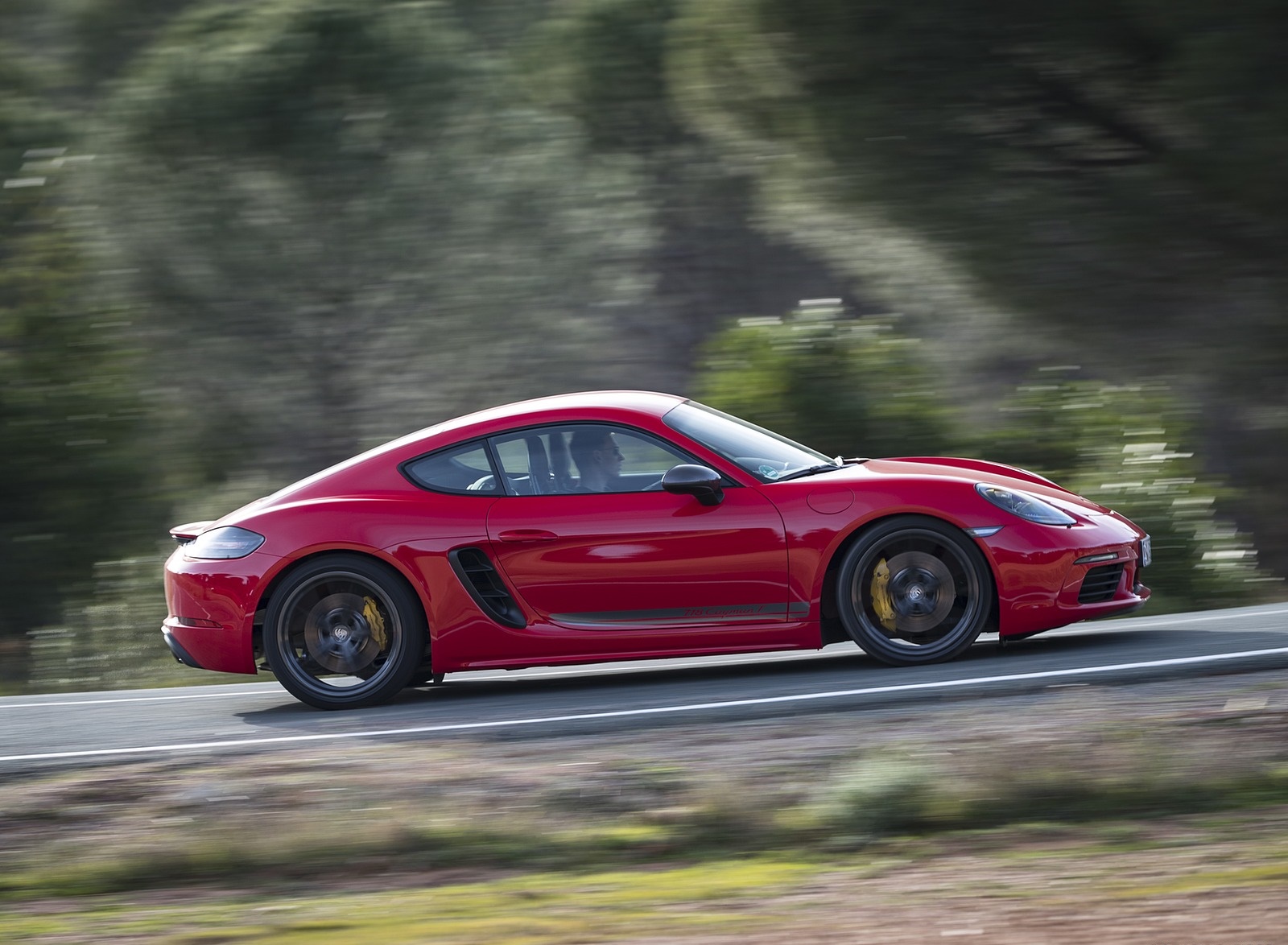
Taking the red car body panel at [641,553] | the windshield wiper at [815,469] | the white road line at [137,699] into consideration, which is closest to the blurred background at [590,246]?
the white road line at [137,699]

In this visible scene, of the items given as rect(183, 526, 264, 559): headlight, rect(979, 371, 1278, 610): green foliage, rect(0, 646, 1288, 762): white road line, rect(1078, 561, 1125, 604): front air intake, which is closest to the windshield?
rect(0, 646, 1288, 762): white road line

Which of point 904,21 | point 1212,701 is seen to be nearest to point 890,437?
point 904,21

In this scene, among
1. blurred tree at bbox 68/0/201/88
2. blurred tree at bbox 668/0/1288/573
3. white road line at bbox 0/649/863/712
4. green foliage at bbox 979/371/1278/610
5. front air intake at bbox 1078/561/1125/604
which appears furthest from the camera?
blurred tree at bbox 68/0/201/88

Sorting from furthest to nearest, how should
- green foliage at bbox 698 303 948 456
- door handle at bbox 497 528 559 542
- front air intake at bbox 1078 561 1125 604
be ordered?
1. green foliage at bbox 698 303 948 456
2. door handle at bbox 497 528 559 542
3. front air intake at bbox 1078 561 1125 604

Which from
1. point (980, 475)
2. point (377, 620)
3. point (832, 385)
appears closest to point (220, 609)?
point (377, 620)

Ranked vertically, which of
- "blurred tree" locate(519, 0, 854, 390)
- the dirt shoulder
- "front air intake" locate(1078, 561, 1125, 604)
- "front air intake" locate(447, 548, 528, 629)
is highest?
"blurred tree" locate(519, 0, 854, 390)

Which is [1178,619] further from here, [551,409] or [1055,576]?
[551,409]

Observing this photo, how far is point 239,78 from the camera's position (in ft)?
62.2

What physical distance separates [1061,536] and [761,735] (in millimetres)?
1825

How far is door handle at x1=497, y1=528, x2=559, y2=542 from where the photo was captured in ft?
24.0

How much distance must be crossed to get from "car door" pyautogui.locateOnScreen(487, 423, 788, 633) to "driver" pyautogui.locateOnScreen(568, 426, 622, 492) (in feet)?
0.13

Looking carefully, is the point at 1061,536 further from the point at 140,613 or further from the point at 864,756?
the point at 140,613

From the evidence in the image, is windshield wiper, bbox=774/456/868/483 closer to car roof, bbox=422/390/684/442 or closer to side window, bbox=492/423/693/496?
side window, bbox=492/423/693/496

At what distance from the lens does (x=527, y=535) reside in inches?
289
